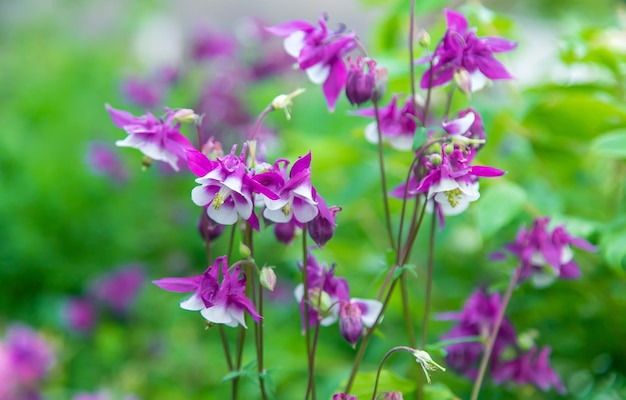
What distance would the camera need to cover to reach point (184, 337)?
6.40ft

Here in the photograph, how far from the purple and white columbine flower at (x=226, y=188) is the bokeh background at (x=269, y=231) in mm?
226

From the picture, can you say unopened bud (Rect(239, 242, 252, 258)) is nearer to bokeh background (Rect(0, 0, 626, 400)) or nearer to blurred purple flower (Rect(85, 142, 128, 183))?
bokeh background (Rect(0, 0, 626, 400))

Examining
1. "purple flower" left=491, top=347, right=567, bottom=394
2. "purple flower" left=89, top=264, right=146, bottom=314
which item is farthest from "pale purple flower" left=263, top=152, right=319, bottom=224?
"purple flower" left=89, top=264, right=146, bottom=314

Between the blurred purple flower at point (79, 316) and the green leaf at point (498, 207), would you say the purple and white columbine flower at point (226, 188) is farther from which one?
the blurred purple flower at point (79, 316)

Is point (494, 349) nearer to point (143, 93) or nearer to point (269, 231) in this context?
point (269, 231)

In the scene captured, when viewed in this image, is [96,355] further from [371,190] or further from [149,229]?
[371,190]

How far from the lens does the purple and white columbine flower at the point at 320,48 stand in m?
0.88

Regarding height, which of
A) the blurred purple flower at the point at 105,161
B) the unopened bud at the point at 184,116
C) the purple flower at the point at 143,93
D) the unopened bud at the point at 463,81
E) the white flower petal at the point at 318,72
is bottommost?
the blurred purple flower at the point at 105,161

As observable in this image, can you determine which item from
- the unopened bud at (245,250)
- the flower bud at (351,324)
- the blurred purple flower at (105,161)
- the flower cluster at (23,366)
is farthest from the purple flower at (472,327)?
the blurred purple flower at (105,161)

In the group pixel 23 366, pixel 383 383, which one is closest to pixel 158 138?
pixel 383 383

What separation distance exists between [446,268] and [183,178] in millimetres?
1184

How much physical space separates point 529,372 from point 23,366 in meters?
1.24

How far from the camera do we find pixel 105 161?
8.50 feet

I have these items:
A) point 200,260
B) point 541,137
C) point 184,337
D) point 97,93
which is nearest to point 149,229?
point 200,260
